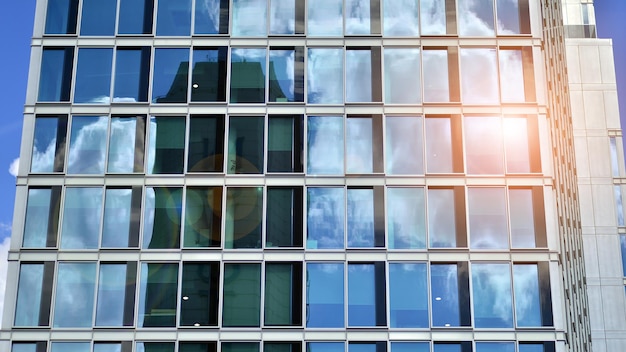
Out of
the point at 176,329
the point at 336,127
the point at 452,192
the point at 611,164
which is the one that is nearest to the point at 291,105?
the point at 336,127

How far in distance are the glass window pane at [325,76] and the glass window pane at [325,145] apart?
3.17 feet

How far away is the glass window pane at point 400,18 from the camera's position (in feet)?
145

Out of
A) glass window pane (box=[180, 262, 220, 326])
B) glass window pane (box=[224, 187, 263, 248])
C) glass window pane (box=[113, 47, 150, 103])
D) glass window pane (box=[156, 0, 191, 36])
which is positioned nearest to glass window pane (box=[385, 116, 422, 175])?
glass window pane (box=[224, 187, 263, 248])

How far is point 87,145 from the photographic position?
140 feet

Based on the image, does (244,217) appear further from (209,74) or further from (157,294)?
(209,74)

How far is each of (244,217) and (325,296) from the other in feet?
16.2

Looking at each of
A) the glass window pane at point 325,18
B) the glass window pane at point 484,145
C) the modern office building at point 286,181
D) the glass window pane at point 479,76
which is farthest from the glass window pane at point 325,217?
the glass window pane at point 325,18

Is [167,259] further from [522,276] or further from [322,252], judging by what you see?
[522,276]

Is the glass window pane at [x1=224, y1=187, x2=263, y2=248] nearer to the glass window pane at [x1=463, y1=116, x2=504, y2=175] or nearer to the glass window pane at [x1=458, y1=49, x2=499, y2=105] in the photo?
the glass window pane at [x1=463, y1=116, x2=504, y2=175]

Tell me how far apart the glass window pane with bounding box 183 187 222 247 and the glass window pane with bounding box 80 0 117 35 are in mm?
8806

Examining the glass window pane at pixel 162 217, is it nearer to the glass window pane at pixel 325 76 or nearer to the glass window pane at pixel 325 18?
the glass window pane at pixel 325 76

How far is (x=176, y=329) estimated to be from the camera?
4000 cm

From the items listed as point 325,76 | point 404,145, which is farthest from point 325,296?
point 325,76

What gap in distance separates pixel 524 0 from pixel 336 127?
1077cm
